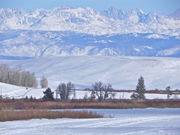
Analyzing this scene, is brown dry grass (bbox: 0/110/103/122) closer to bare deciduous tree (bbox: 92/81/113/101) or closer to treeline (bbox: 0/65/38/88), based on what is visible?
bare deciduous tree (bbox: 92/81/113/101)

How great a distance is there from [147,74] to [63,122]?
159142 mm

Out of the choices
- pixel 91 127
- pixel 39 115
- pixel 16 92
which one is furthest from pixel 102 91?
pixel 91 127

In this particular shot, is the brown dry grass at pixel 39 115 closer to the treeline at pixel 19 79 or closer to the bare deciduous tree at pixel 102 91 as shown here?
the bare deciduous tree at pixel 102 91

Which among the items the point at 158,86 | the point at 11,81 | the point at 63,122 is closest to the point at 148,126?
the point at 63,122

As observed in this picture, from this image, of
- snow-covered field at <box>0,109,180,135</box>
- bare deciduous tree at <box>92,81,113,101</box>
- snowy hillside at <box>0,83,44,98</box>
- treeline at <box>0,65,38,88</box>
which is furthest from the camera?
treeline at <box>0,65,38,88</box>

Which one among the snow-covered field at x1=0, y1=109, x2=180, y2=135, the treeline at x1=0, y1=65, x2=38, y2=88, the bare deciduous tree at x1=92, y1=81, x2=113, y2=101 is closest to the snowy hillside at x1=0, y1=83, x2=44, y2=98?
the bare deciduous tree at x1=92, y1=81, x2=113, y2=101

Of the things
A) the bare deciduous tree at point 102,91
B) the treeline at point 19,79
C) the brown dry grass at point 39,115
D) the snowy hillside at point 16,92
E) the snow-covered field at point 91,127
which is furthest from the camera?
the treeline at point 19,79

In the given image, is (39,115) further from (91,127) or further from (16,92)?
(16,92)

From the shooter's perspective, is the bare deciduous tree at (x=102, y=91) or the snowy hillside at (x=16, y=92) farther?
the snowy hillside at (x=16, y=92)

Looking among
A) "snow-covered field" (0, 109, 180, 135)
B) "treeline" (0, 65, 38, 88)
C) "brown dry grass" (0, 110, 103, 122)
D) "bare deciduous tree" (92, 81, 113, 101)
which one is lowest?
"snow-covered field" (0, 109, 180, 135)

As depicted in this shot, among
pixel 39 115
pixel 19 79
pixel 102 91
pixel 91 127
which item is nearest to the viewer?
pixel 91 127

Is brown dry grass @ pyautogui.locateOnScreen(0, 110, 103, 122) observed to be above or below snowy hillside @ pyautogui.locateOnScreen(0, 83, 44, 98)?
below

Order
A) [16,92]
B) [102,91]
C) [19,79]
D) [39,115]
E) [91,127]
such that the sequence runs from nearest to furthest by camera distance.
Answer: [91,127], [39,115], [16,92], [102,91], [19,79]

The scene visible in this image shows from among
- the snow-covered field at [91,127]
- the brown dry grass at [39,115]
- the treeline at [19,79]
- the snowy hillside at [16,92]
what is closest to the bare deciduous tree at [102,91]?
the snowy hillside at [16,92]
